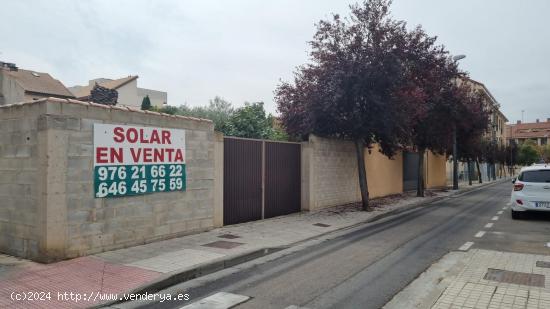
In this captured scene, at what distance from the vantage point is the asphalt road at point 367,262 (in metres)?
5.56

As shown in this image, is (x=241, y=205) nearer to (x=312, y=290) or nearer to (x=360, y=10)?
(x=312, y=290)

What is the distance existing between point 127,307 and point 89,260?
2326mm

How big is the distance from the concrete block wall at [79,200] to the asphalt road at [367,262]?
2.69m

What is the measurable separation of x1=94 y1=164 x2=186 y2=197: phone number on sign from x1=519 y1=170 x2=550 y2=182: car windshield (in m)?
10.5

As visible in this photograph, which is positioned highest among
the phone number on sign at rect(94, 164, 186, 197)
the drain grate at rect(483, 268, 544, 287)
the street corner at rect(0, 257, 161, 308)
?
the phone number on sign at rect(94, 164, 186, 197)

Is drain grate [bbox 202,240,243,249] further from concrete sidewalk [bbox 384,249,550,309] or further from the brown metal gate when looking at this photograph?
concrete sidewalk [bbox 384,249,550,309]

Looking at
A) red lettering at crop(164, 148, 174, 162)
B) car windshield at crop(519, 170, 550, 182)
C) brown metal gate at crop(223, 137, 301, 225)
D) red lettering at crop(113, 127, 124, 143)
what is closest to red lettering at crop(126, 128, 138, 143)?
red lettering at crop(113, 127, 124, 143)

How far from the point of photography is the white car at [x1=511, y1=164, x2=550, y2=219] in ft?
41.0

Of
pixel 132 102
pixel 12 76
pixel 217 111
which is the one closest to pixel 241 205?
pixel 217 111

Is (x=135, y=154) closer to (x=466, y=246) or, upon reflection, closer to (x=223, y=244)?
(x=223, y=244)

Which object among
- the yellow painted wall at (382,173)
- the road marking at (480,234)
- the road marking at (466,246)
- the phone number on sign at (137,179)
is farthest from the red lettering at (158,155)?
the yellow painted wall at (382,173)

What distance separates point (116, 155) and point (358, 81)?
328 inches

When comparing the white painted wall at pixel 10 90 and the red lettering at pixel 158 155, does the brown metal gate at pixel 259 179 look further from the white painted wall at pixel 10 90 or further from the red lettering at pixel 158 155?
the white painted wall at pixel 10 90

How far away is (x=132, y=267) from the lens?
668cm
